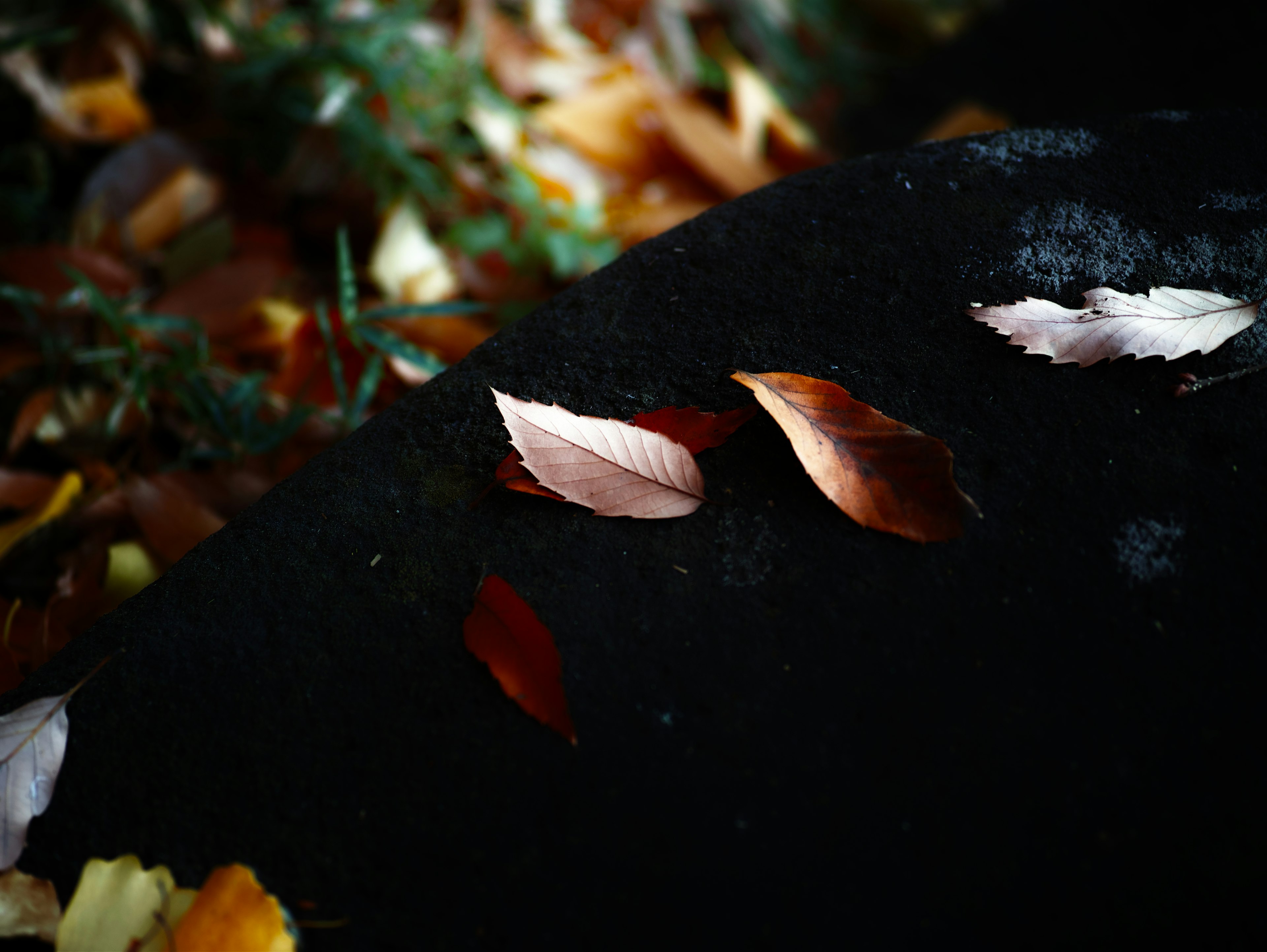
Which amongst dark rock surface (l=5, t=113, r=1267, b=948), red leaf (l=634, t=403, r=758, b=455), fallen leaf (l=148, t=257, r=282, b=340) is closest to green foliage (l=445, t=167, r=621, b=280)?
fallen leaf (l=148, t=257, r=282, b=340)

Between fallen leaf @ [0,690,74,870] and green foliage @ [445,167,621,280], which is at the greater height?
fallen leaf @ [0,690,74,870]

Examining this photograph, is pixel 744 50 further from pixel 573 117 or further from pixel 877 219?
pixel 877 219

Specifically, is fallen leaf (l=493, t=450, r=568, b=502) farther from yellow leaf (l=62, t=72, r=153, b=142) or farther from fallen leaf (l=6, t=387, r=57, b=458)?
yellow leaf (l=62, t=72, r=153, b=142)

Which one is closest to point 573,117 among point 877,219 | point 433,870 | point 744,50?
point 744,50

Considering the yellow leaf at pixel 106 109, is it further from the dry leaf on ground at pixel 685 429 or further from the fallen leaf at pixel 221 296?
the dry leaf on ground at pixel 685 429

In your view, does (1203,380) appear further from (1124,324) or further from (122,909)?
(122,909)
